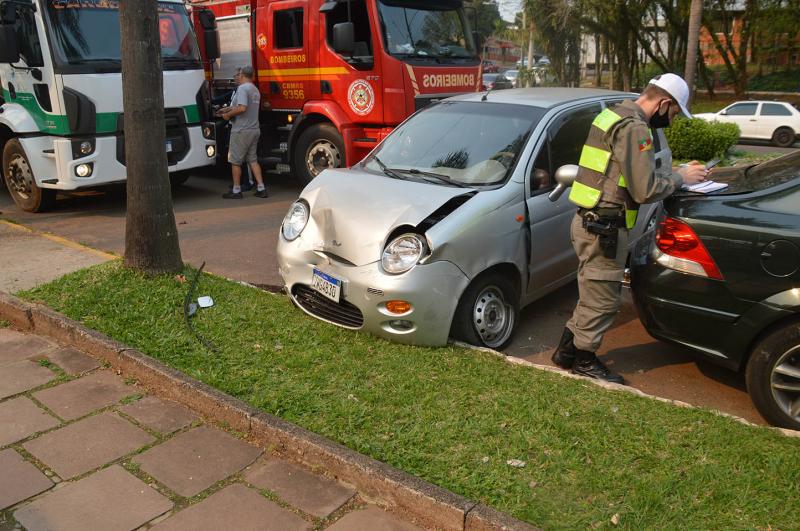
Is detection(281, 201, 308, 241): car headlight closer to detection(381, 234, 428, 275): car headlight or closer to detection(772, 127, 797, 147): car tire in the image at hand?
detection(381, 234, 428, 275): car headlight

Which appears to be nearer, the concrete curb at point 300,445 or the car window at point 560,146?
the concrete curb at point 300,445

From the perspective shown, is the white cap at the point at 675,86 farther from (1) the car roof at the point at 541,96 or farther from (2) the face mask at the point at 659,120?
(1) the car roof at the point at 541,96

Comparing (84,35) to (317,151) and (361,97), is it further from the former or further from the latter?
(361,97)

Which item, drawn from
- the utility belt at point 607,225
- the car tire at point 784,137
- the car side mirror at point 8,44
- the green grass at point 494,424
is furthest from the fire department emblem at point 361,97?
the car tire at point 784,137

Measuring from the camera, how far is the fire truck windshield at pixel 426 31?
29.8 ft

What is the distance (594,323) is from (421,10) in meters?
6.74

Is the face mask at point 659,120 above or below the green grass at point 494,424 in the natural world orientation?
above

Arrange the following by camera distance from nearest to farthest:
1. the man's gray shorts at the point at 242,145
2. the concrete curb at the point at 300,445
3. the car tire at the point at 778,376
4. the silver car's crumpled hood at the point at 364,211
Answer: the concrete curb at the point at 300,445, the car tire at the point at 778,376, the silver car's crumpled hood at the point at 364,211, the man's gray shorts at the point at 242,145

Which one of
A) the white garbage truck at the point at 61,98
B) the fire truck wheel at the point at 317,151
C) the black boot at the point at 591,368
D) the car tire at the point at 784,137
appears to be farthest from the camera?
the car tire at the point at 784,137

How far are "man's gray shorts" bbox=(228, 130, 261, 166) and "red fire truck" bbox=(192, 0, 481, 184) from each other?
522mm

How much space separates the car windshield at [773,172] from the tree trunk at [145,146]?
4.22 m

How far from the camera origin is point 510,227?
4.68m

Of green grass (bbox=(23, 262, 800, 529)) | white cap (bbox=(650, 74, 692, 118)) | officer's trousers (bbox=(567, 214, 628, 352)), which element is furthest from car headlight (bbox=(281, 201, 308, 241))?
white cap (bbox=(650, 74, 692, 118))

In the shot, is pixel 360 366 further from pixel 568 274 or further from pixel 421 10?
pixel 421 10
